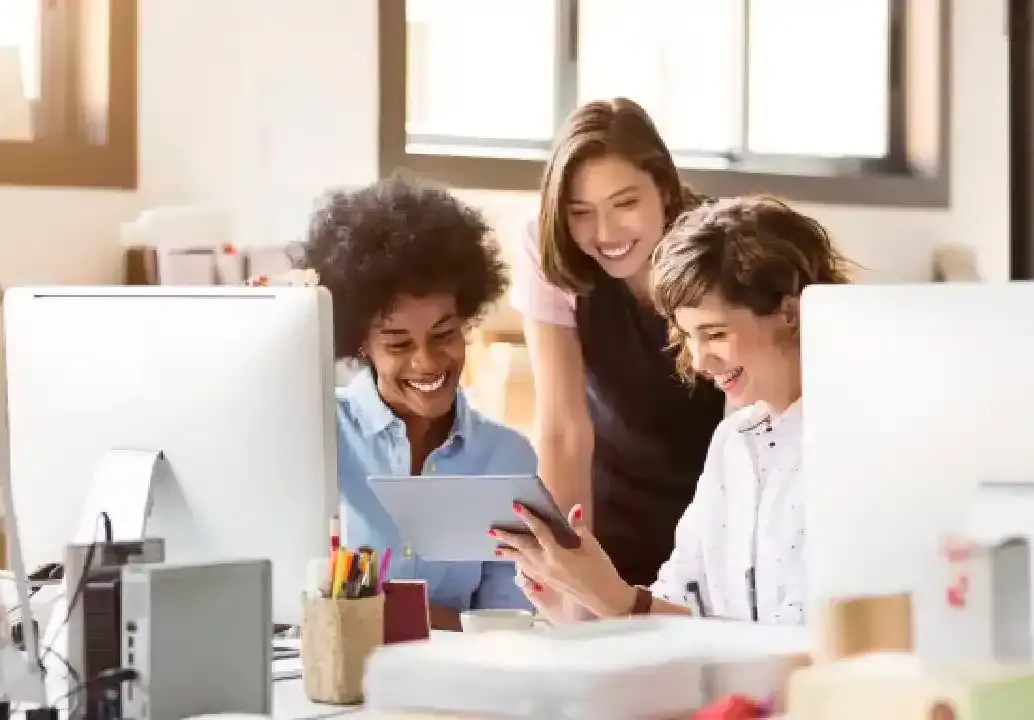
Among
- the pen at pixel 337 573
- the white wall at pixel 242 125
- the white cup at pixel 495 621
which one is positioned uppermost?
the white wall at pixel 242 125

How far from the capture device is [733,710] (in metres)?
0.96

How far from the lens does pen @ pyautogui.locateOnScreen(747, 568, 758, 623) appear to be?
181 cm

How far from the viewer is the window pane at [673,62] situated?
3047 millimetres

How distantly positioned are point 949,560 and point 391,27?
206 centimetres

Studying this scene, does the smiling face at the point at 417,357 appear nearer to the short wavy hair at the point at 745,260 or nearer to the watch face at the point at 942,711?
the short wavy hair at the point at 745,260

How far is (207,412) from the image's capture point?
1.34 metres

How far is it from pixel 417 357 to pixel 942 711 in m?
1.49

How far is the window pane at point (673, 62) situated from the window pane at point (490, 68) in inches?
3.7

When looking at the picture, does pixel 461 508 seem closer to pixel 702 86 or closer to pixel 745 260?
pixel 745 260

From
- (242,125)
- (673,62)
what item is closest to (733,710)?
(242,125)

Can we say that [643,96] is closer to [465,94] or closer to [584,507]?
[465,94]

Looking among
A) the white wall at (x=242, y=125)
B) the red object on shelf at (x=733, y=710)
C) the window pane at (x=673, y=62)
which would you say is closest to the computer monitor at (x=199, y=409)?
the red object on shelf at (x=733, y=710)

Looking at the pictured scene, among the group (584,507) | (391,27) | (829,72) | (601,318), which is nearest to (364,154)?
(391,27)

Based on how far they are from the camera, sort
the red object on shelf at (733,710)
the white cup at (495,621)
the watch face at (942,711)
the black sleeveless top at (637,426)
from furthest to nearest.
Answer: the black sleeveless top at (637,426), the white cup at (495,621), the red object on shelf at (733,710), the watch face at (942,711)
